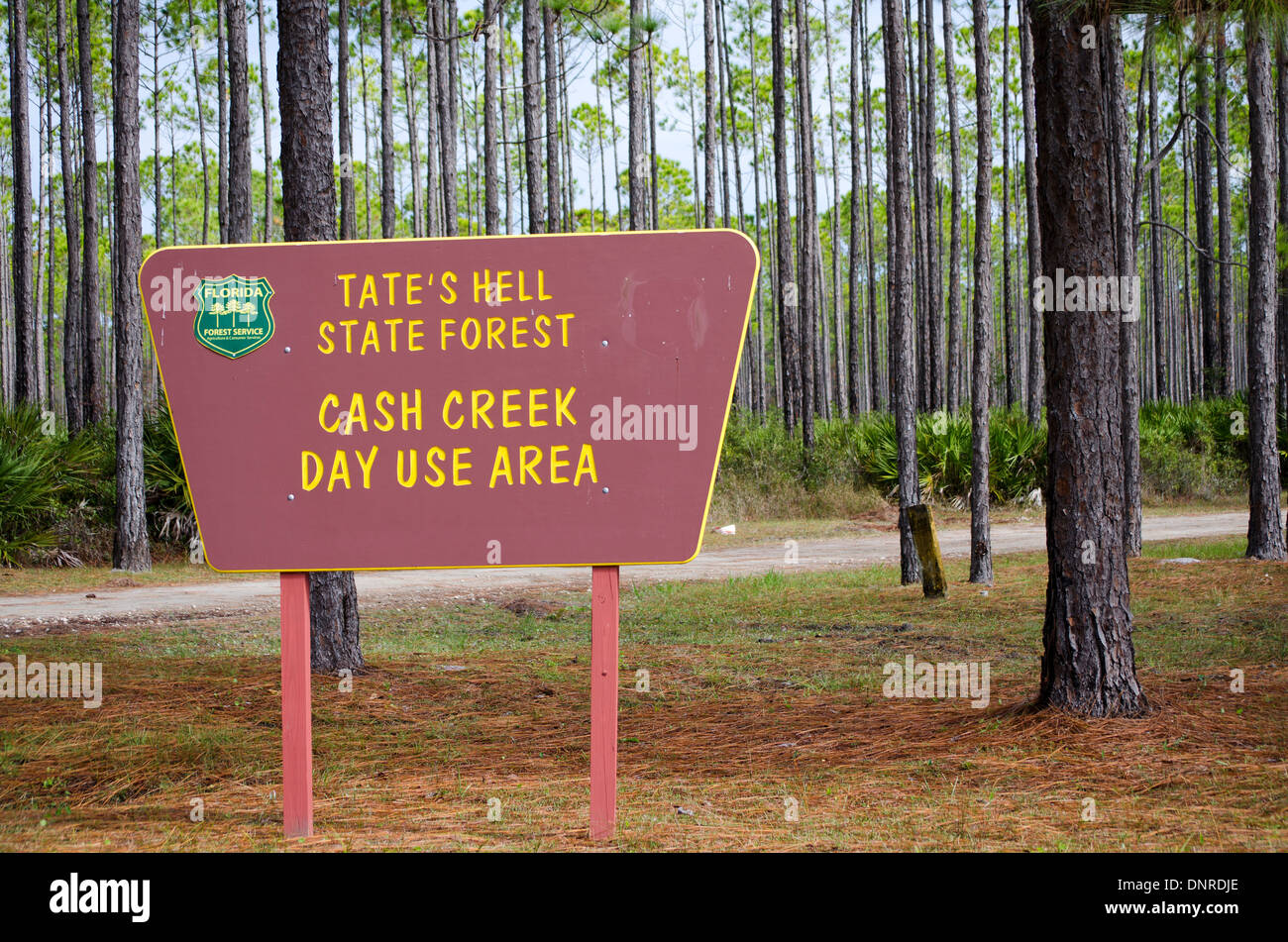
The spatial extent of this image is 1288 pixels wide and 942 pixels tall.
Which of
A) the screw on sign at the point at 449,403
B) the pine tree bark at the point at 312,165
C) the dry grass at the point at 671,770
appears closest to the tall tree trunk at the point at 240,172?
the pine tree bark at the point at 312,165

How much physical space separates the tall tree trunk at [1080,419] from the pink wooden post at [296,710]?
3385mm

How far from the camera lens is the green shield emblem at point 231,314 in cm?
382

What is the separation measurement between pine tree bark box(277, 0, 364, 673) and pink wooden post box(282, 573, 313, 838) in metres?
2.63

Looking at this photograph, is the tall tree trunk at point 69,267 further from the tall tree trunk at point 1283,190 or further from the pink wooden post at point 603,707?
the tall tree trunk at point 1283,190

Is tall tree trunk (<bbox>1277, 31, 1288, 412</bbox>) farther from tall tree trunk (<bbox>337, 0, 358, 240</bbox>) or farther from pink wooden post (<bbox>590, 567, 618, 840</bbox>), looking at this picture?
tall tree trunk (<bbox>337, 0, 358, 240</bbox>)

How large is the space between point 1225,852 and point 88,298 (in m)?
18.4

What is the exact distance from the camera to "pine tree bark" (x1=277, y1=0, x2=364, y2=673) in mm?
6422

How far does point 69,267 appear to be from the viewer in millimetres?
24203

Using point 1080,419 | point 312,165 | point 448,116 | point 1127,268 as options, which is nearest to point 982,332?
point 1127,268

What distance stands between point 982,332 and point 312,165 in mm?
6667

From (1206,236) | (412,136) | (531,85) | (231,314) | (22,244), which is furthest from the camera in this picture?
(412,136)

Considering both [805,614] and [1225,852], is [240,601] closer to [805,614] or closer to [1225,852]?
[805,614]

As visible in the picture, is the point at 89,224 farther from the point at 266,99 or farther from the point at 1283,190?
the point at 1283,190

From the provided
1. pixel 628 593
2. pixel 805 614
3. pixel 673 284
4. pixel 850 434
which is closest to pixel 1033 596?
pixel 805 614
